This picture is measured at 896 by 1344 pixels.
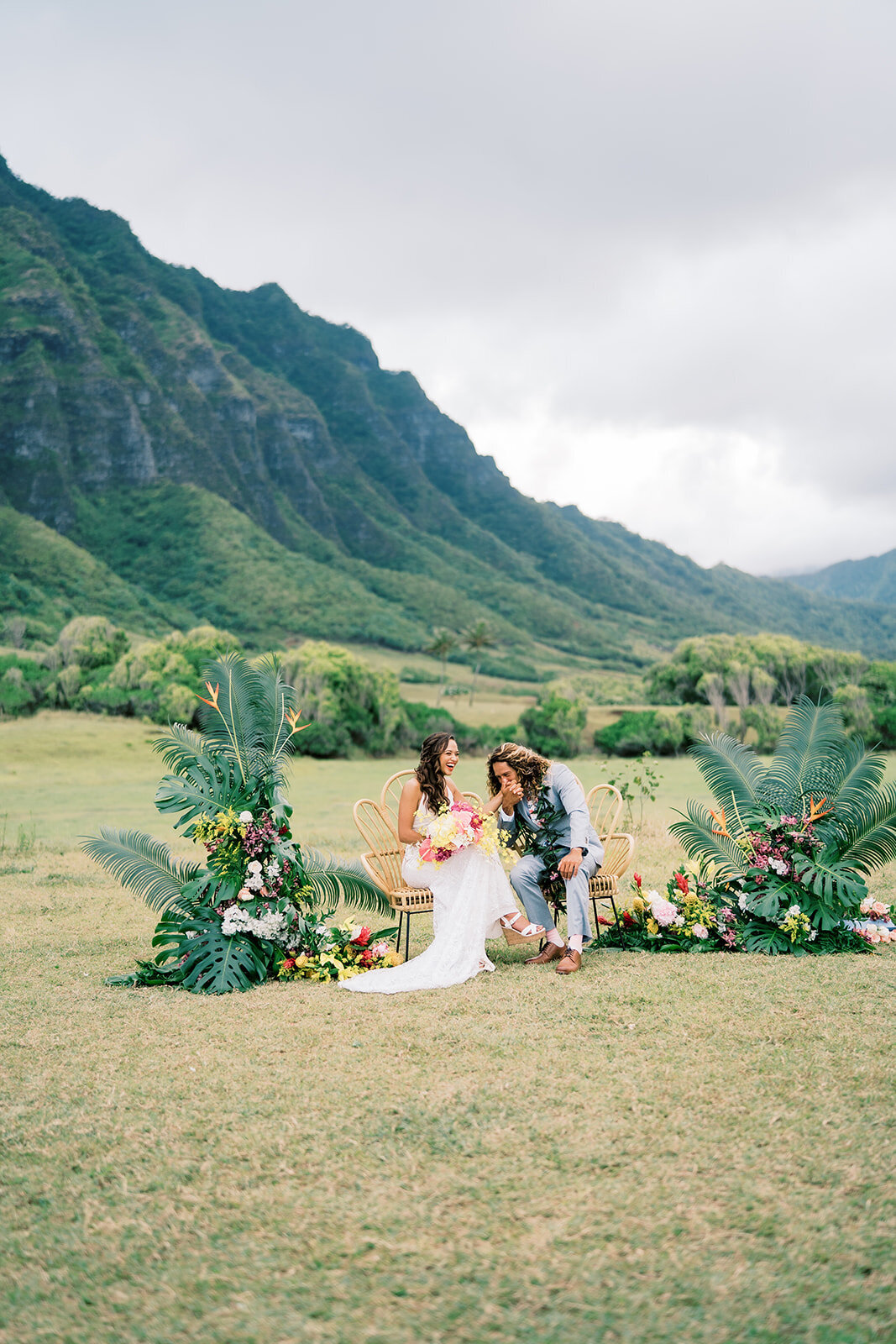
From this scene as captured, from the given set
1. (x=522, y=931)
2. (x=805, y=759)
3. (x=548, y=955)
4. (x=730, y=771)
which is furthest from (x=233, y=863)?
(x=805, y=759)

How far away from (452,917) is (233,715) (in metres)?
1.82

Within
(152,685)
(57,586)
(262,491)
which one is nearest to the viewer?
(152,685)

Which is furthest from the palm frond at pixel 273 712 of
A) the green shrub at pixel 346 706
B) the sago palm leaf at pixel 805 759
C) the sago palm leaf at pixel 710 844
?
the green shrub at pixel 346 706

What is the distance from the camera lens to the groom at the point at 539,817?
5.44 meters

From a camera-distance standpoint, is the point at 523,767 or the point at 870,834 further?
the point at 523,767

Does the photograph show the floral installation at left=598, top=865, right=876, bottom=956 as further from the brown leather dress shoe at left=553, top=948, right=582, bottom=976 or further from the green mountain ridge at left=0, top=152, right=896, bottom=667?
the green mountain ridge at left=0, top=152, right=896, bottom=667

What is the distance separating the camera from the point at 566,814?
5570mm

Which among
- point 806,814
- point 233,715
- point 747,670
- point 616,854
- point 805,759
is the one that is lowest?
point 616,854

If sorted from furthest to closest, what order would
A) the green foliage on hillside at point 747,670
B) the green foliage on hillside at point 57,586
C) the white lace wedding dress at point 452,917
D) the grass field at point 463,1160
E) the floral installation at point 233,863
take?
1. the green foliage on hillside at point 57,586
2. the green foliage on hillside at point 747,670
3. the floral installation at point 233,863
4. the white lace wedding dress at point 452,917
5. the grass field at point 463,1160

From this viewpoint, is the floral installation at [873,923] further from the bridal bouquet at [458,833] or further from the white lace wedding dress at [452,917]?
the bridal bouquet at [458,833]

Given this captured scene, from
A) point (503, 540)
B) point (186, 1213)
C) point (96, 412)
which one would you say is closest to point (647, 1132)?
point (186, 1213)

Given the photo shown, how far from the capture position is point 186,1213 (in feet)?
8.80

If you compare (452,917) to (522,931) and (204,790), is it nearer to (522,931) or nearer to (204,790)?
(522,931)

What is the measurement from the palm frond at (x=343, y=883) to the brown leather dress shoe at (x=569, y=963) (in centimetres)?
121
